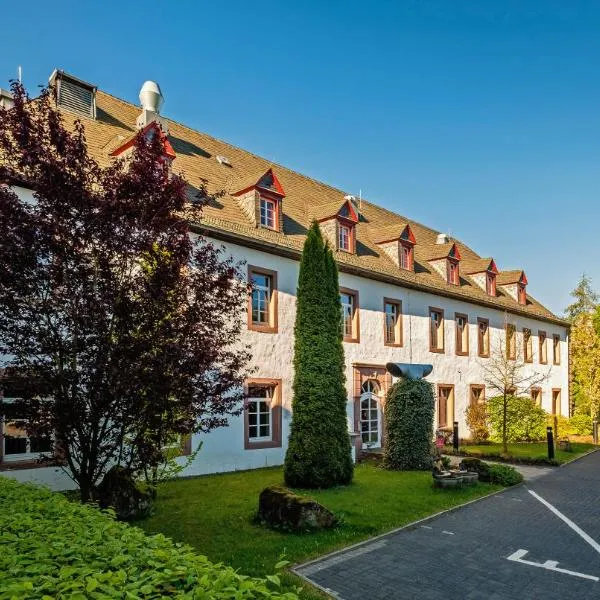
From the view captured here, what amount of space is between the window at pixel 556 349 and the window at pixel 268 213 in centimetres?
2546

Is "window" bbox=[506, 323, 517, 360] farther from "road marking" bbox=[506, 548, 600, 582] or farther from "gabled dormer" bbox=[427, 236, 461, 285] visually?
"road marking" bbox=[506, 548, 600, 582]

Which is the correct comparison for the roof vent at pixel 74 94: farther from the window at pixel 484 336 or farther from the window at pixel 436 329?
the window at pixel 484 336

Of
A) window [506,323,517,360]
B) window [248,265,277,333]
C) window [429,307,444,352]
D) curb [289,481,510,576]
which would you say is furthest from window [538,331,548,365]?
curb [289,481,510,576]

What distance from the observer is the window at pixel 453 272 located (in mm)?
26600

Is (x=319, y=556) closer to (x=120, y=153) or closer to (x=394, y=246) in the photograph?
(x=120, y=153)

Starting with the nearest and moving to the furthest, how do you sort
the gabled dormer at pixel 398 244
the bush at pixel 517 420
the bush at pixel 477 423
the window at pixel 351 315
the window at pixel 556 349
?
the window at pixel 351 315 → the gabled dormer at pixel 398 244 → the bush at pixel 477 423 → the bush at pixel 517 420 → the window at pixel 556 349

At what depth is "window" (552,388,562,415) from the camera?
1364 inches

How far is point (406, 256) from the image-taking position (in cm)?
2395

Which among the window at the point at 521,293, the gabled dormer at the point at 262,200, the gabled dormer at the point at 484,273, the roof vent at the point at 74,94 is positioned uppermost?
the roof vent at the point at 74,94

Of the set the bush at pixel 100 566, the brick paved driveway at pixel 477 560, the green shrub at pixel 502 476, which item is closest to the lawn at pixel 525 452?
the green shrub at pixel 502 476

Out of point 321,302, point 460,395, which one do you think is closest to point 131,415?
point 321,302

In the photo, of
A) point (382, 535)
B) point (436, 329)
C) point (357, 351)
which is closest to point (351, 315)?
point (357, 351)

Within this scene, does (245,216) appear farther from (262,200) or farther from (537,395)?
(537,395)

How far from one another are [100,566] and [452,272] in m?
25.4
